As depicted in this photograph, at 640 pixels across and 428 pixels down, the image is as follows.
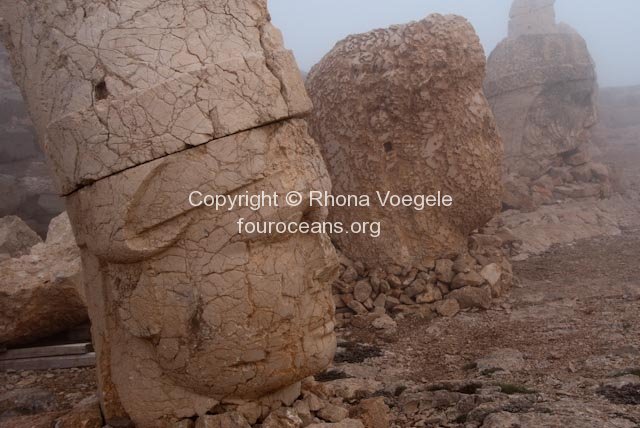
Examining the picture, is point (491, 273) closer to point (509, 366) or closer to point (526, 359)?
point (526, 359)

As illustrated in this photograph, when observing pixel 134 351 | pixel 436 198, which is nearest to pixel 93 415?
pixel 134 351

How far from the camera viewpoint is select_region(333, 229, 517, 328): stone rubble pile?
484 cm

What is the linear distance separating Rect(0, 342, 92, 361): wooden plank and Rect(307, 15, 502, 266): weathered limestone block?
8.03 ft

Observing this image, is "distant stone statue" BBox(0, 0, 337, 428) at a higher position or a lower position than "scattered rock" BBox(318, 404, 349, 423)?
higher

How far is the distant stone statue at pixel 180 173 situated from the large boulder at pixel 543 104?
7.50m

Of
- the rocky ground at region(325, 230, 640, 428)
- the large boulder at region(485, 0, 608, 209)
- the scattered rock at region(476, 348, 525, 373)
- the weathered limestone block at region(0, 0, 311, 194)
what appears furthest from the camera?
the large boulder at region(485, 0, 608, 209)

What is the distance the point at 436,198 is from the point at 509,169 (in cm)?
491

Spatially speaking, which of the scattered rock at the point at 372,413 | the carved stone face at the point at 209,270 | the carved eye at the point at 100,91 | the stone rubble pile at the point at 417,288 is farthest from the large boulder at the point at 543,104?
the carved eye at the point at 100,91

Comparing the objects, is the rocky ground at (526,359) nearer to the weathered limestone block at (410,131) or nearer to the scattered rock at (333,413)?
the scattered rock at (333,413)

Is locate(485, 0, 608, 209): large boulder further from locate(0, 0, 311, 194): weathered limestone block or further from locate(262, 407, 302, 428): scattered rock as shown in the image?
locate(0, 0, 311, 194): weathered limestone block

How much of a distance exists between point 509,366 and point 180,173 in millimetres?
2425

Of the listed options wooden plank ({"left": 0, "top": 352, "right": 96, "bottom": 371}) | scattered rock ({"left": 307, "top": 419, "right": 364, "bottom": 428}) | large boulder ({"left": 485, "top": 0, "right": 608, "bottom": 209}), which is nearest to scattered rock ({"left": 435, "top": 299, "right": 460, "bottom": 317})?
scattered rock ({"left": 307, "top": 419, "right": 364, "bottom": 428})

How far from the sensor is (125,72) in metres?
2.16

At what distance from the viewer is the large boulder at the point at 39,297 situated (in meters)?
3.93
